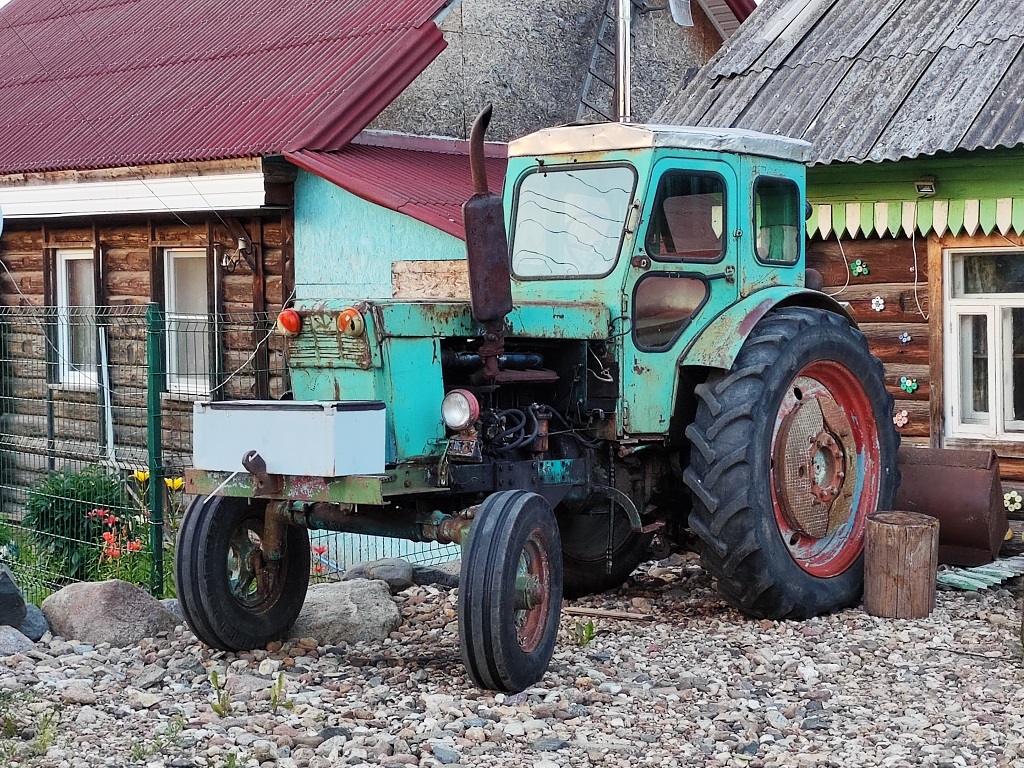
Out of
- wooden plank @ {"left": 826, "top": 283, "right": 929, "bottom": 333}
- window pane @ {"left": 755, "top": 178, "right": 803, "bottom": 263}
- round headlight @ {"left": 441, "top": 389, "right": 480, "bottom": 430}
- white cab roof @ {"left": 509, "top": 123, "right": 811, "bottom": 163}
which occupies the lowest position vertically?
round headlight @ {"left": 441, "top": 389, "right": 480, "bottom": 430}

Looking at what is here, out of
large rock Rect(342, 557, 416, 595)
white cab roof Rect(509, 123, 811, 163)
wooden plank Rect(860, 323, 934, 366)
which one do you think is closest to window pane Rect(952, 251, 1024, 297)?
wooden plank Rect(860, 323, 934, 366)

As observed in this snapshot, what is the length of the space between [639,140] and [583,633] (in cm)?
233

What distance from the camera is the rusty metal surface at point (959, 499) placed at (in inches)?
316

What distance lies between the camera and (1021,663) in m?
6.20

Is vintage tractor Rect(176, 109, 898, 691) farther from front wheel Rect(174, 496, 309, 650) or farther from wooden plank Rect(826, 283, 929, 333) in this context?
wooden plank Rect(826, 283, 929, 333)

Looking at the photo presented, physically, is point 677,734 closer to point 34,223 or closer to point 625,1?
point 625,1

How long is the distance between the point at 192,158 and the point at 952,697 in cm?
729

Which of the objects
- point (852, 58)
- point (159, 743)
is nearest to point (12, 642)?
point (159, 743)

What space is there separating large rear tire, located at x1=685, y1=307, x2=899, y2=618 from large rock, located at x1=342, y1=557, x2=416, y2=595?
1811mm

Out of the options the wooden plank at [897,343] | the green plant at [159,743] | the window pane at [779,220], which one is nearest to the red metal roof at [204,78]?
the wooden plank at [897,343]

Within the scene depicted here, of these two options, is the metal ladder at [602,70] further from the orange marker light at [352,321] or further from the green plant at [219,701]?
the green plant at [219,701]

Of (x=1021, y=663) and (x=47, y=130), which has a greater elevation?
(x=47, y=130)

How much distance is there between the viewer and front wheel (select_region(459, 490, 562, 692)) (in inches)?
215

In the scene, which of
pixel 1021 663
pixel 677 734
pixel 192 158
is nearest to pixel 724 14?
pixel 192 158
